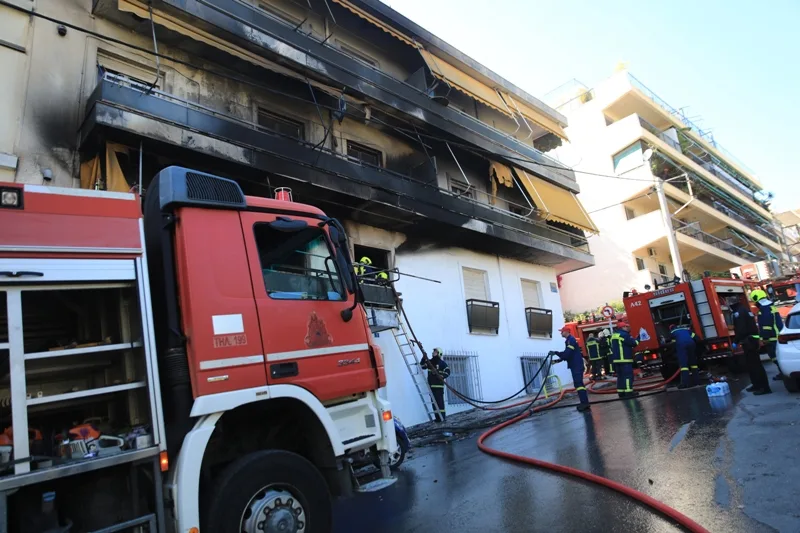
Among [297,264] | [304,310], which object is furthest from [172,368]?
[297,264]

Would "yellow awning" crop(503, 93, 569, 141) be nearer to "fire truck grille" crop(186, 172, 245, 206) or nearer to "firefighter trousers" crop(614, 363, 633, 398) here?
"firefighter trousers" crop(614, 363, 633, 398)

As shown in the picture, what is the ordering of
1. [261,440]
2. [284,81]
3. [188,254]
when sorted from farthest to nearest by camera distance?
Result: [284,81] < [261,440] < [188,254]

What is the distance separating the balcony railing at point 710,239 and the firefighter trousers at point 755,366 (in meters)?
18.3

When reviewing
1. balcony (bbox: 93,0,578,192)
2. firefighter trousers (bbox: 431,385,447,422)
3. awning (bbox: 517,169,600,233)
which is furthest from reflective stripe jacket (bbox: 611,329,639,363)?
balcony (bbox: 93,0,578,192)

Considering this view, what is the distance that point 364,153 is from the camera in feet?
41.5

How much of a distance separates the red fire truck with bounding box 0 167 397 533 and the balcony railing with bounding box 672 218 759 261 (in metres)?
25.5

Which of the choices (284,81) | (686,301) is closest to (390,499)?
(284,81)

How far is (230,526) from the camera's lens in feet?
10.2

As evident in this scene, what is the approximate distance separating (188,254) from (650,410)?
8.05 meters

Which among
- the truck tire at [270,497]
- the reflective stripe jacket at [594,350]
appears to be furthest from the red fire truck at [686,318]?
the truck tire at [270,497]

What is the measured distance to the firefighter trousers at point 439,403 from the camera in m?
11.0

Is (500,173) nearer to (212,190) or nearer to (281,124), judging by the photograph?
(281,124)

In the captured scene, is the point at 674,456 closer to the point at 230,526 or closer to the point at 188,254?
the point at 230,526

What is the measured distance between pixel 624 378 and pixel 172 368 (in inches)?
369
